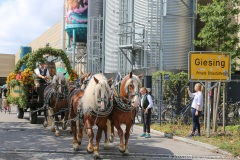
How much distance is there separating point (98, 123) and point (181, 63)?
1621 centimetres

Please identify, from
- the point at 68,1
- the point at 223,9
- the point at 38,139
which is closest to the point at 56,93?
the point at 38,139

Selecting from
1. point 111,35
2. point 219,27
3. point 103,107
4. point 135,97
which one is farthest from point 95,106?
point 111,35

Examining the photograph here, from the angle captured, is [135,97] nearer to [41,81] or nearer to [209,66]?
[209,66]

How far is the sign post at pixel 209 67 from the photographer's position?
12.7 m

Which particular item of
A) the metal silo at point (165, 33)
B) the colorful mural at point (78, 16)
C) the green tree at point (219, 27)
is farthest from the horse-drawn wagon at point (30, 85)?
the colorful mural at point (78, 16)

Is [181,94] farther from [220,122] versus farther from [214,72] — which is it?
[214,72]

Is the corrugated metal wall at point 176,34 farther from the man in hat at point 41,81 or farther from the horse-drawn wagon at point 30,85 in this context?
the man in hat at point 41,81

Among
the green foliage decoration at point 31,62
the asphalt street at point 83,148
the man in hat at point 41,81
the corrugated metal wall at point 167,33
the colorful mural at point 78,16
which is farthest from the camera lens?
the colorful mural at point 78,16

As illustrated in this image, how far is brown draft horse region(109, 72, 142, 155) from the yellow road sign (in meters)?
4.51

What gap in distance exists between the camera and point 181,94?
17.9m

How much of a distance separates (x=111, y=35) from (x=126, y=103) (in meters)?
22.1

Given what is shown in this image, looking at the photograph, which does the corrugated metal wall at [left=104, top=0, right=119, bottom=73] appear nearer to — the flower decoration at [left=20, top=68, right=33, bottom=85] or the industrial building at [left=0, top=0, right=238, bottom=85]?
the industrial building at [left=0, top=0, right=238, bottom=85]

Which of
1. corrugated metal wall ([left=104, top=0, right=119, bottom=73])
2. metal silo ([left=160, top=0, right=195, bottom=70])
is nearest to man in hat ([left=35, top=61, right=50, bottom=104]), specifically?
metal silo ([left=160, top=0, right=195, bottom=70])

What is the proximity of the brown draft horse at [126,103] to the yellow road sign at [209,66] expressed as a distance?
4.51 metres
